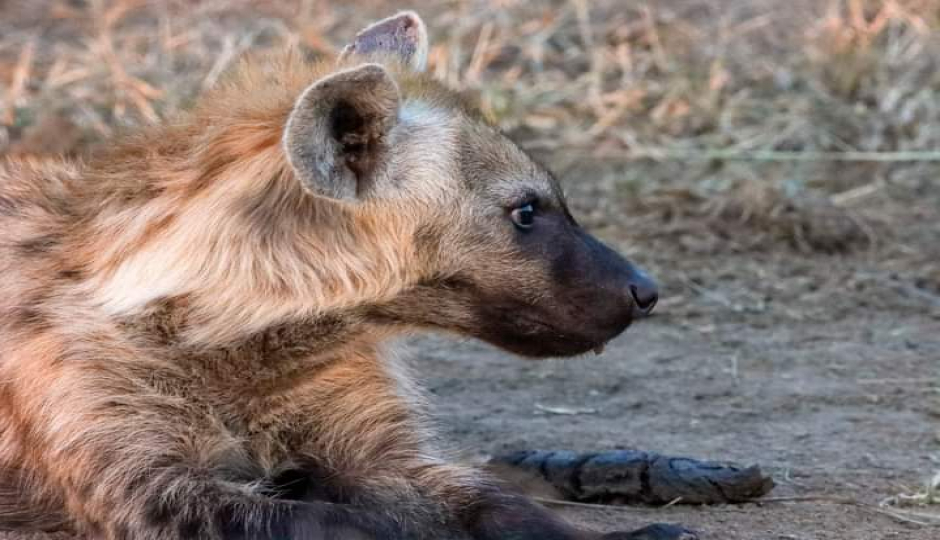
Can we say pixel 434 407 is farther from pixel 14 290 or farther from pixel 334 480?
pixel 14 290

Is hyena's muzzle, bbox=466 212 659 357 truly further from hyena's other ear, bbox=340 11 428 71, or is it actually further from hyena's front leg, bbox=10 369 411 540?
hyena's other ear, bbox=340 11 428 71

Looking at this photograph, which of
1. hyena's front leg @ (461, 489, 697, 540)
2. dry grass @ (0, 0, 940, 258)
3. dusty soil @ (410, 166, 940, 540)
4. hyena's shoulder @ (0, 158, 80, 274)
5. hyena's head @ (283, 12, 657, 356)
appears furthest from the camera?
dry grass @ (0, 0, 940, 258)

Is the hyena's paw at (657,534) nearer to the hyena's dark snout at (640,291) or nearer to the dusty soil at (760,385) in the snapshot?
the dusty soil at (760,385)

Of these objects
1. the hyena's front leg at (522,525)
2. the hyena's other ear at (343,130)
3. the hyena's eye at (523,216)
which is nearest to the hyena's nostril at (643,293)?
the hyena's eye at (523,216)

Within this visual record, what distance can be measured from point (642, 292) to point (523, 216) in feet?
0.83

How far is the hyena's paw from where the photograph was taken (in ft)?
8.55

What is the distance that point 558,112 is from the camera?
570 cm

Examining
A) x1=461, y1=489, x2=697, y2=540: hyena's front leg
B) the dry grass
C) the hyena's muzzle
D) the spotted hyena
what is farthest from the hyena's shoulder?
the dry grass

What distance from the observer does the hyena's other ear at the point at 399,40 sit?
3.16 m

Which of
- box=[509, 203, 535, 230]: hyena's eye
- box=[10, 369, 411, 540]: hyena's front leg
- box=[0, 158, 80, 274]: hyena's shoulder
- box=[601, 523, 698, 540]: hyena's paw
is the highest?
box=[509, 203, 535, 230]: hyena's eye

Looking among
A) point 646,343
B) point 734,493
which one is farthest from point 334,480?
point 646,343

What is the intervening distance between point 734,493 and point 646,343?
114 cm

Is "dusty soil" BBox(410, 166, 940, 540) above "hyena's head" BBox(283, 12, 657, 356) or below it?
below

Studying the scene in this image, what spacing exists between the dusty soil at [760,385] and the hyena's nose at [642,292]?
425mm
